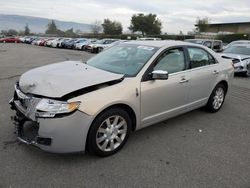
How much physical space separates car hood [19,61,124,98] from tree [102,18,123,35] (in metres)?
75.0

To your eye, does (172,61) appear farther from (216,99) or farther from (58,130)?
(58,130)

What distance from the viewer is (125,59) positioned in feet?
15.2

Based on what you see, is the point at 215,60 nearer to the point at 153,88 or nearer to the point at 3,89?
the point at 153,88

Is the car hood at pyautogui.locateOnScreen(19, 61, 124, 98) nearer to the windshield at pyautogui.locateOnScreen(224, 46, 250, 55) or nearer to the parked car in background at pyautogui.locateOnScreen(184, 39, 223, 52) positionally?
the windshield at pyautogui.locateOnScreen(224, 46, 250, 55)

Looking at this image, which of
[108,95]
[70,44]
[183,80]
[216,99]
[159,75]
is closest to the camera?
[108,95]

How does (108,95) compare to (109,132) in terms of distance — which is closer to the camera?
(108,95)

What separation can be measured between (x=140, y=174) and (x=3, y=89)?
18.3 ft

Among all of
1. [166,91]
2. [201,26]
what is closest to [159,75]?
[166,91]

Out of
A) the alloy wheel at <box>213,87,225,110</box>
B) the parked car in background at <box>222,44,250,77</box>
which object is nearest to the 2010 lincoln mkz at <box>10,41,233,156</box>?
the alloy wheel at <box>213,87,225,110</box>

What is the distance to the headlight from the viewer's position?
3293mm

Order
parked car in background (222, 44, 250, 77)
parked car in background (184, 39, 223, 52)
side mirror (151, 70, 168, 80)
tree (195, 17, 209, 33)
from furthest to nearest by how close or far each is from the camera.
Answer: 1. tree (195, 17, 209, 33)
2. parked car in background (184, 39, 223, 52)
3. parked car in background (222, 44, 250, 77)
4. side mirror (151, 70, 168, 80)

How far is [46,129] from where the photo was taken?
330cm

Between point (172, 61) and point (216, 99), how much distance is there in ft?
5.92

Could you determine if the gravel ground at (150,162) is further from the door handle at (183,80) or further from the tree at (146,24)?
the tree at (146,24)
